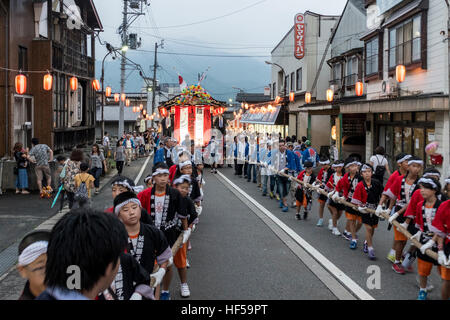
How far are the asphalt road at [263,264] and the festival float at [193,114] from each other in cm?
1334

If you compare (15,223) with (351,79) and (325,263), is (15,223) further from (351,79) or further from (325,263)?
(351,79)

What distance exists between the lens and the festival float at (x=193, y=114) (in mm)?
24953

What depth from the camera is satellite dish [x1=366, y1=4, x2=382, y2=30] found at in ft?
66.9

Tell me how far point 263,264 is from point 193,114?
18.3 m

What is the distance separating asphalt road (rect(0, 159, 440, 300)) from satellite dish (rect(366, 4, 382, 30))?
1248cm

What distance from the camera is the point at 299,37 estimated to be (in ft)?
112

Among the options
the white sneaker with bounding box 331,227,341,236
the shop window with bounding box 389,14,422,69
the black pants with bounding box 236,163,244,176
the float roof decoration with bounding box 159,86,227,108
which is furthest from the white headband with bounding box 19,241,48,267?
the float roof decoration with bounding box 159,86,227,108

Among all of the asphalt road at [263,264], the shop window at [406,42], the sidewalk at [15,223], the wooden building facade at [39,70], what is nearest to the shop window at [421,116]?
the shop window at [406,42]

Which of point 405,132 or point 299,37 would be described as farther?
point 299,37

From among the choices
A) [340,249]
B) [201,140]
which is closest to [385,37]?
[201,140]

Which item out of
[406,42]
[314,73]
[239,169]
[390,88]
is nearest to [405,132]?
[390,88]

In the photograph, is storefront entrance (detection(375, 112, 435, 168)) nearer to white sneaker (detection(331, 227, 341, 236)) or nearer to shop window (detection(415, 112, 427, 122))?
shop window (detection(415, 112, 427, 122))

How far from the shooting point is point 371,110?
17.8 metres
